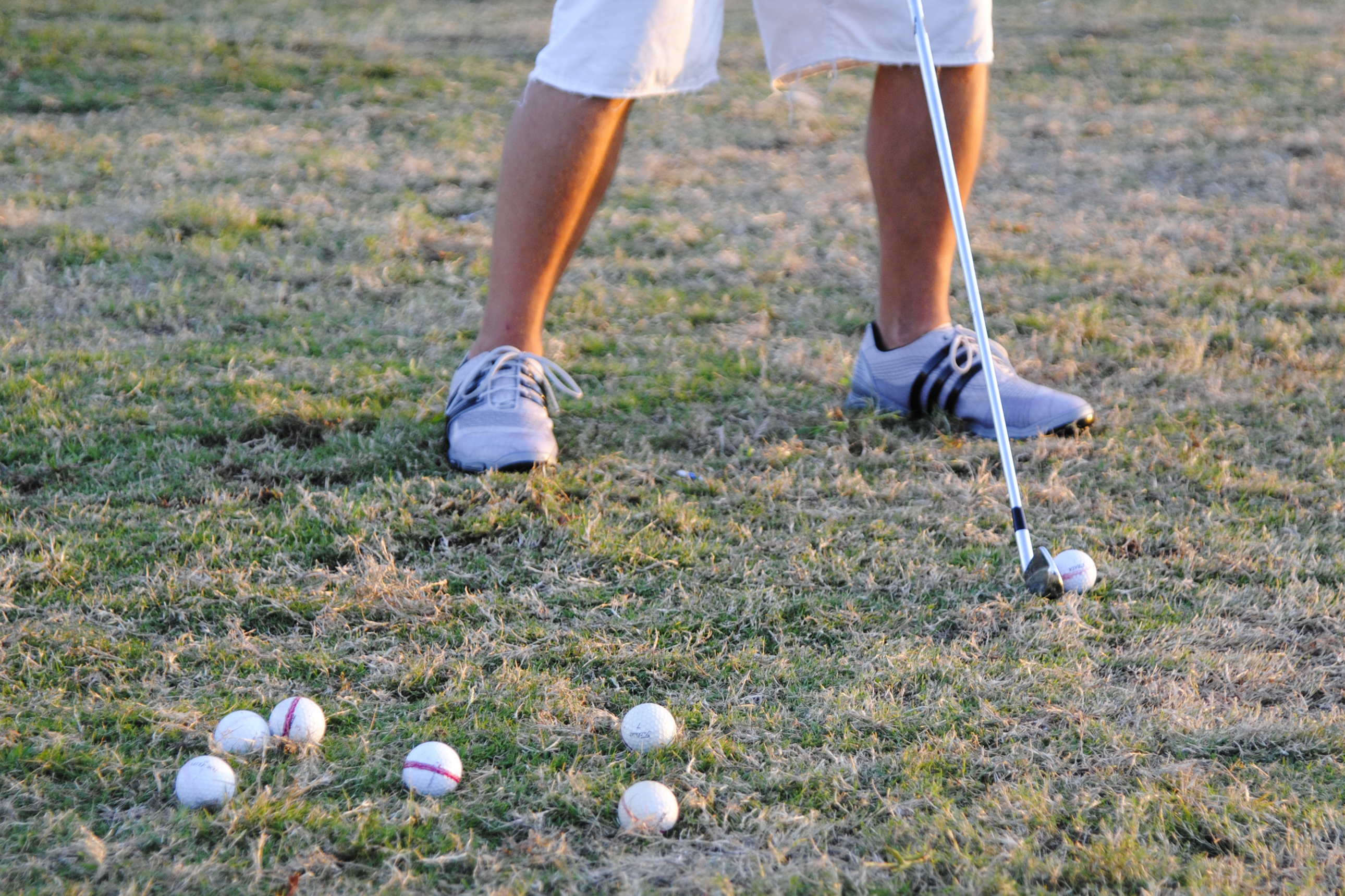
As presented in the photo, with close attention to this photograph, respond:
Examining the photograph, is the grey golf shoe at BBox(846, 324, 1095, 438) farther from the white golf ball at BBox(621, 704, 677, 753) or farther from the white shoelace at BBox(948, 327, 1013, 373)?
the white golf ball at BBox(621, 704, 677, 753)

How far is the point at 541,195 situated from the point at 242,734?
1.56 meters

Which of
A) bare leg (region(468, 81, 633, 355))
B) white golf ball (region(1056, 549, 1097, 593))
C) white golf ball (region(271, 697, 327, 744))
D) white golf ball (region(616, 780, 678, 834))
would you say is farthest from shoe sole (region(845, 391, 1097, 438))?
white golf ball (region(271, 697, 327, 744))

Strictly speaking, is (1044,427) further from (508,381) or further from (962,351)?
(508,381)

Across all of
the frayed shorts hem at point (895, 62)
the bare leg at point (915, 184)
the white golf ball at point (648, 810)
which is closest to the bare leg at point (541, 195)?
the frayed shorts hem at point (895, 62)

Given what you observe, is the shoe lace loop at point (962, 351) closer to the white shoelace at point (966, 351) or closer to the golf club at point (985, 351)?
the white shoelace at point (966, 351)

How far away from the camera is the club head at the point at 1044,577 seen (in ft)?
7.82

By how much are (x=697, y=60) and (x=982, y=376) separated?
3.54 feet

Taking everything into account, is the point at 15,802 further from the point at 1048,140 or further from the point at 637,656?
the point at 1048,140

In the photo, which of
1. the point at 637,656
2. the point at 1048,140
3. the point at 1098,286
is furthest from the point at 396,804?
the point at 1048,140

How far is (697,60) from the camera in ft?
9.89

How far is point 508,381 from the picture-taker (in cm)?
304

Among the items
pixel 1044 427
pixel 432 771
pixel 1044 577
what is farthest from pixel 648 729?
pixel 1044 427

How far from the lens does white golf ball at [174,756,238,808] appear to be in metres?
1.82

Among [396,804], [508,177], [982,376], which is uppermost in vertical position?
[508,177]
